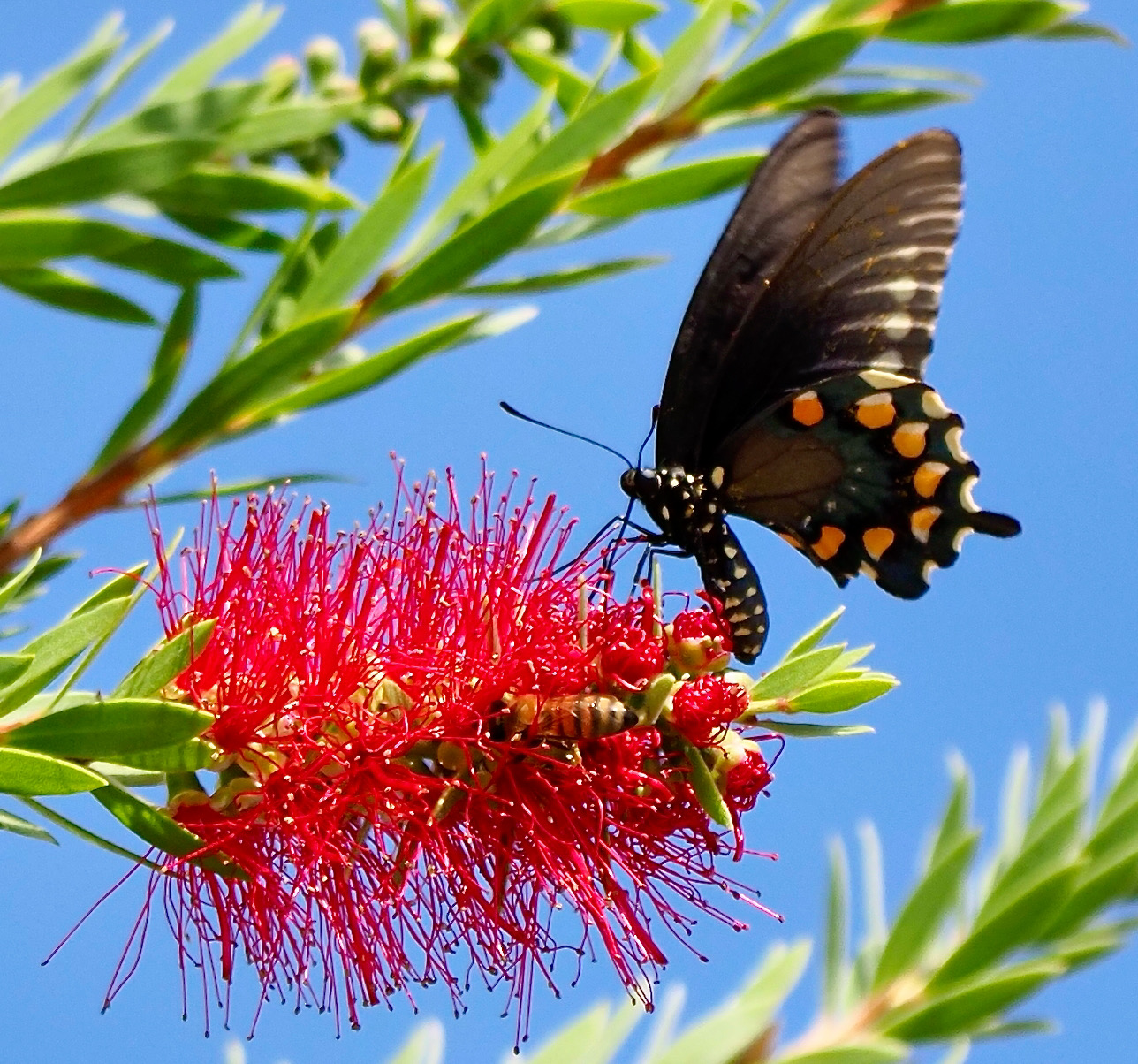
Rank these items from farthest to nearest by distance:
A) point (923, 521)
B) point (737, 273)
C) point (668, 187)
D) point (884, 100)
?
point (737, 273) → point (923, 521) → point (884, 100) → point (668, 187)

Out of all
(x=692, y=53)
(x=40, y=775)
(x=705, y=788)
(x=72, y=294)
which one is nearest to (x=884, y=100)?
(x=692, y=53)

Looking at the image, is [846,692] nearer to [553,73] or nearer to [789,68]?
[789,68]

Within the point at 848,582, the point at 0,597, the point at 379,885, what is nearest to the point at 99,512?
the point at 0,597

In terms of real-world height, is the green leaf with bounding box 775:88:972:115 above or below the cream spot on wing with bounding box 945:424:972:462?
above

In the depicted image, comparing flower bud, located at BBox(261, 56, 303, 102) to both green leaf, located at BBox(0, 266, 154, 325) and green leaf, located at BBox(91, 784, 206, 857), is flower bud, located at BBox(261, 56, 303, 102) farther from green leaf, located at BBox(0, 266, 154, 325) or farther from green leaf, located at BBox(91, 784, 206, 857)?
green leaf, located at BBox(91, 784, 206, 857)

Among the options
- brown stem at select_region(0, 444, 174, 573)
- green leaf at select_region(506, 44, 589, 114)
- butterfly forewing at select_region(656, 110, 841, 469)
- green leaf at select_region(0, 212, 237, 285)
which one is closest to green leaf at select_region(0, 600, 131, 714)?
brown stem at select_region(0, 444, 174, 573)

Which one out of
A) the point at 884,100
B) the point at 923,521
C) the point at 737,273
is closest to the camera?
the point at 884,100
